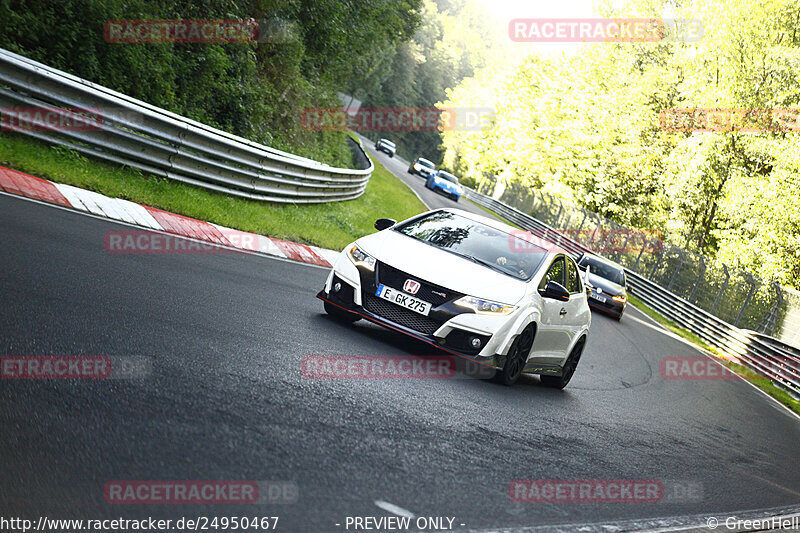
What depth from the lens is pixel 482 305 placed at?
317 inches

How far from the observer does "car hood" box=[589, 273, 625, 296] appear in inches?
970

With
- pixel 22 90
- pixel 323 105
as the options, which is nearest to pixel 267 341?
pixel 22 90

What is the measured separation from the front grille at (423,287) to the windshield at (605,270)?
61.3 ft

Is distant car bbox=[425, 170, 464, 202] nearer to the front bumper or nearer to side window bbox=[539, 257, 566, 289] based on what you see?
side window bbox=[539, 257, 566, 289]

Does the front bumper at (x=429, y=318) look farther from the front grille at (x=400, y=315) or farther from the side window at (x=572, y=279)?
the side window at (x=572, y=279)

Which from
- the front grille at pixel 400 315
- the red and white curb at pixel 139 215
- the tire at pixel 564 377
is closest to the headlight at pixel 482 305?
the front grille at pixel 400 315

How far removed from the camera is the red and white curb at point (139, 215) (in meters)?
10.2

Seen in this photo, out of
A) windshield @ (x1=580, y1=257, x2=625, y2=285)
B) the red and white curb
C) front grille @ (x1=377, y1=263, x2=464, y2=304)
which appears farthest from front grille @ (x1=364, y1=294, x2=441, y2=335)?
windshield @ (x1=580, y1=257, x2=625, y2=285)

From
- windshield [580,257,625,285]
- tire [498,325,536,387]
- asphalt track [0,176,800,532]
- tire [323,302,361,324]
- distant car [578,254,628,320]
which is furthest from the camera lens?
windshield [580,257,625,285]

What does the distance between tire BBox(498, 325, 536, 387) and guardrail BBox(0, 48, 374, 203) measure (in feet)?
23.2

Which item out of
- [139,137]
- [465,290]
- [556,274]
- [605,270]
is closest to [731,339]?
[605,270]

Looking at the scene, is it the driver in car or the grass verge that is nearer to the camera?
the driver in car

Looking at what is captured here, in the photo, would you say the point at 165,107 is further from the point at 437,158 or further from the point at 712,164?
the point at 437,158

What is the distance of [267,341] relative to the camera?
7.16 metres
